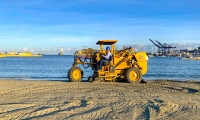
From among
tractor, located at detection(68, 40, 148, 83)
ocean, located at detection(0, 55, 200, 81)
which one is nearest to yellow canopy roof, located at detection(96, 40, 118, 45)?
tractor, located at detection(68, 40, 148, 83)

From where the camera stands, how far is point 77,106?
322 inches

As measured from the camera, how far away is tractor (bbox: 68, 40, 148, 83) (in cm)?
1488

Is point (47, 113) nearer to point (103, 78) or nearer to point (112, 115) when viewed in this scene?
point (112, 115)

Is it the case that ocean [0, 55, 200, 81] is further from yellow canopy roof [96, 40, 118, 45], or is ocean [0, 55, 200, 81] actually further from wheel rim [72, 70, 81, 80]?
yellow canopy roof [96, 40, 118, 45]

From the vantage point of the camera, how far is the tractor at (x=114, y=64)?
14.9m

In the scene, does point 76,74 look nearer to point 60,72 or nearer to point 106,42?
point 106,42

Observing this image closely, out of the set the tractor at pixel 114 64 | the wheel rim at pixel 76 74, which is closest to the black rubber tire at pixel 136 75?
the tractor at pixel 114 64

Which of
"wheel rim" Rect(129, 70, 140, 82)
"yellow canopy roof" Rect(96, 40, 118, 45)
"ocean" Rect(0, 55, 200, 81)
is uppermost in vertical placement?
"yellow canopy roof" Rect(96, 40, 118, 45)

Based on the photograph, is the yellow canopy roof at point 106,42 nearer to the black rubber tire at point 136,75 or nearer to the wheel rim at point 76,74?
the black rubber tire at point 136,75

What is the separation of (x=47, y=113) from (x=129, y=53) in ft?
28.6

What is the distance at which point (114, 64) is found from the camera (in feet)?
49.1

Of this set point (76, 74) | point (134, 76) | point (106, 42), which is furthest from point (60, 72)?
point (134, 76)

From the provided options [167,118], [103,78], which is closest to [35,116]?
[167,118]

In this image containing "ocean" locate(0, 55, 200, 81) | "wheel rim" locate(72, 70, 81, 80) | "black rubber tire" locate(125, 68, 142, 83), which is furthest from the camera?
"ocean" locate(0, 55, 200, 81)
